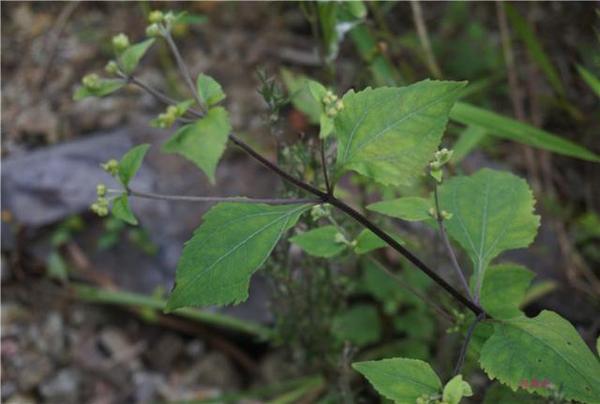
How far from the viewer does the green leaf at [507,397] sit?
1317 millimetres

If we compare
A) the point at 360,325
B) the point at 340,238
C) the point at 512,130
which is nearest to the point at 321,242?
the point at 340,238

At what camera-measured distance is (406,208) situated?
1.24 metres

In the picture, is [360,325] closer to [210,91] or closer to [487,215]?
[487,215]

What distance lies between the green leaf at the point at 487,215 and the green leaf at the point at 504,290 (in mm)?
66

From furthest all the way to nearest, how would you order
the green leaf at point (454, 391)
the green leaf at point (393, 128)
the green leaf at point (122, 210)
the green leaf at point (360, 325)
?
the green leaf at point (360, 325) < the green leaf at point (122, 210) < the green leaf at point (393, 128) < the green leaf at point (454, 391)

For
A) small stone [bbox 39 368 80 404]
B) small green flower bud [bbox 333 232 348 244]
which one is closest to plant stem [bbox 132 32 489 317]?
small green flower bud [bbox 333 232 348 244]

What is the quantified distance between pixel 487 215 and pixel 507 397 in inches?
15.3

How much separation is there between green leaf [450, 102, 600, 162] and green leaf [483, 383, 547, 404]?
0.70 metres

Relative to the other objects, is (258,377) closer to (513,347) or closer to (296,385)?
(296,385)

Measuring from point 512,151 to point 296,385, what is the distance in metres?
1.40

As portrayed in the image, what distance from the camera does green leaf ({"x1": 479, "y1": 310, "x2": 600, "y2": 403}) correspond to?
1.05 metres

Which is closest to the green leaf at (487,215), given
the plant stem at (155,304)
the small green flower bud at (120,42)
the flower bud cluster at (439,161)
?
the flower bud cluster at (439,161)

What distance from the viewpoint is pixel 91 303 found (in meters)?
2.48

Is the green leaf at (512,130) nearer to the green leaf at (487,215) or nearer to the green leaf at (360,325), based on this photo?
the green leaf at (487,215)
